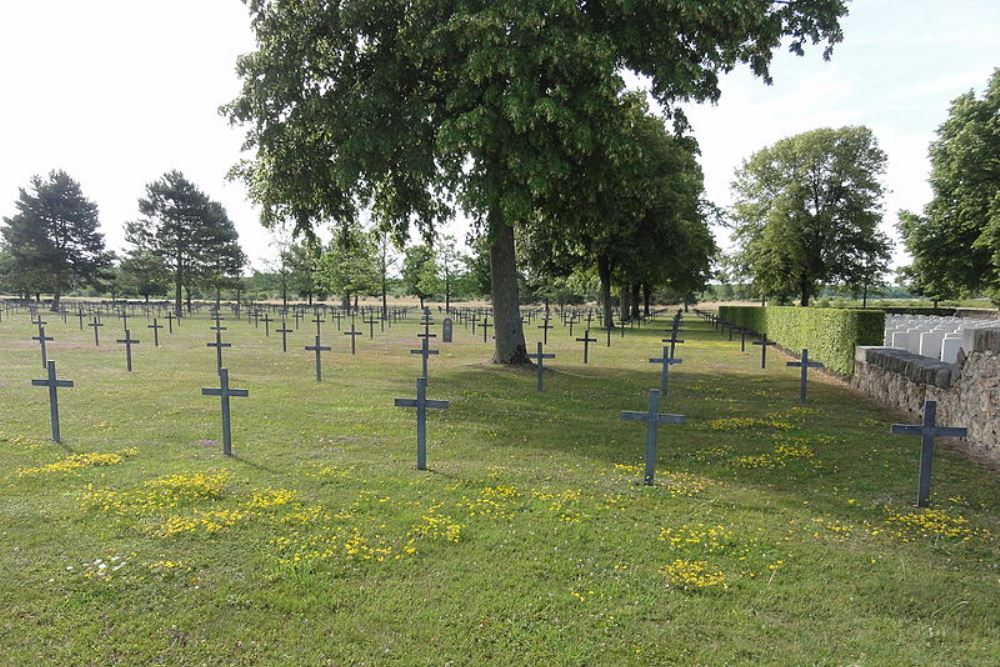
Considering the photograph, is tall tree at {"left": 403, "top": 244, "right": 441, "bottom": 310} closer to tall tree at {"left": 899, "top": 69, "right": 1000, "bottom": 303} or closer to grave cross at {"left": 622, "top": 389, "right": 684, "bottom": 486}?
tall tree at {"left": 899, "top": 69, "right": 1000, "bottom": 303}

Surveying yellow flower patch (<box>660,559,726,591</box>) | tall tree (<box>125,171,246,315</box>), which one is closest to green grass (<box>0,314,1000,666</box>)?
yellow flower patch (<box>660,559,726,591</box>)

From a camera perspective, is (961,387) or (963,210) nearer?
(961,387)

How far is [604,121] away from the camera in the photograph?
13.3m

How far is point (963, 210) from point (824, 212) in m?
14.5

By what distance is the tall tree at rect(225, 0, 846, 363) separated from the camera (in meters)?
12.4

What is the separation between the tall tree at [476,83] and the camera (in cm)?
1244

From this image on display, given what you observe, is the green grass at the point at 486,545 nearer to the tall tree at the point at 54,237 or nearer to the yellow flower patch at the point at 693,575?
the yellow flower patch at the point at 693,575

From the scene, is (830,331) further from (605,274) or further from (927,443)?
(605,274)

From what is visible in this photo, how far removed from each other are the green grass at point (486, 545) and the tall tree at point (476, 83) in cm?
604

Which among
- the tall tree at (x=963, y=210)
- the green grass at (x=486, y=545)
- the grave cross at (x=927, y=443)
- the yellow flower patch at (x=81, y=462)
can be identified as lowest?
the green grass at (x=486, y=545)

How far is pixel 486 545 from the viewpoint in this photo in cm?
540

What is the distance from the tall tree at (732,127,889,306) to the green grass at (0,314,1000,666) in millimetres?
38463

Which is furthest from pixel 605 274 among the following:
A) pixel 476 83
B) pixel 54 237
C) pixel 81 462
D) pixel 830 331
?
pixel 54 237

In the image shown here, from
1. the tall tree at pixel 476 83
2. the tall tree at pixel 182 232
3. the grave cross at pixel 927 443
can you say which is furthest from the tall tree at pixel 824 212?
the tall tree at pixel 182 232
